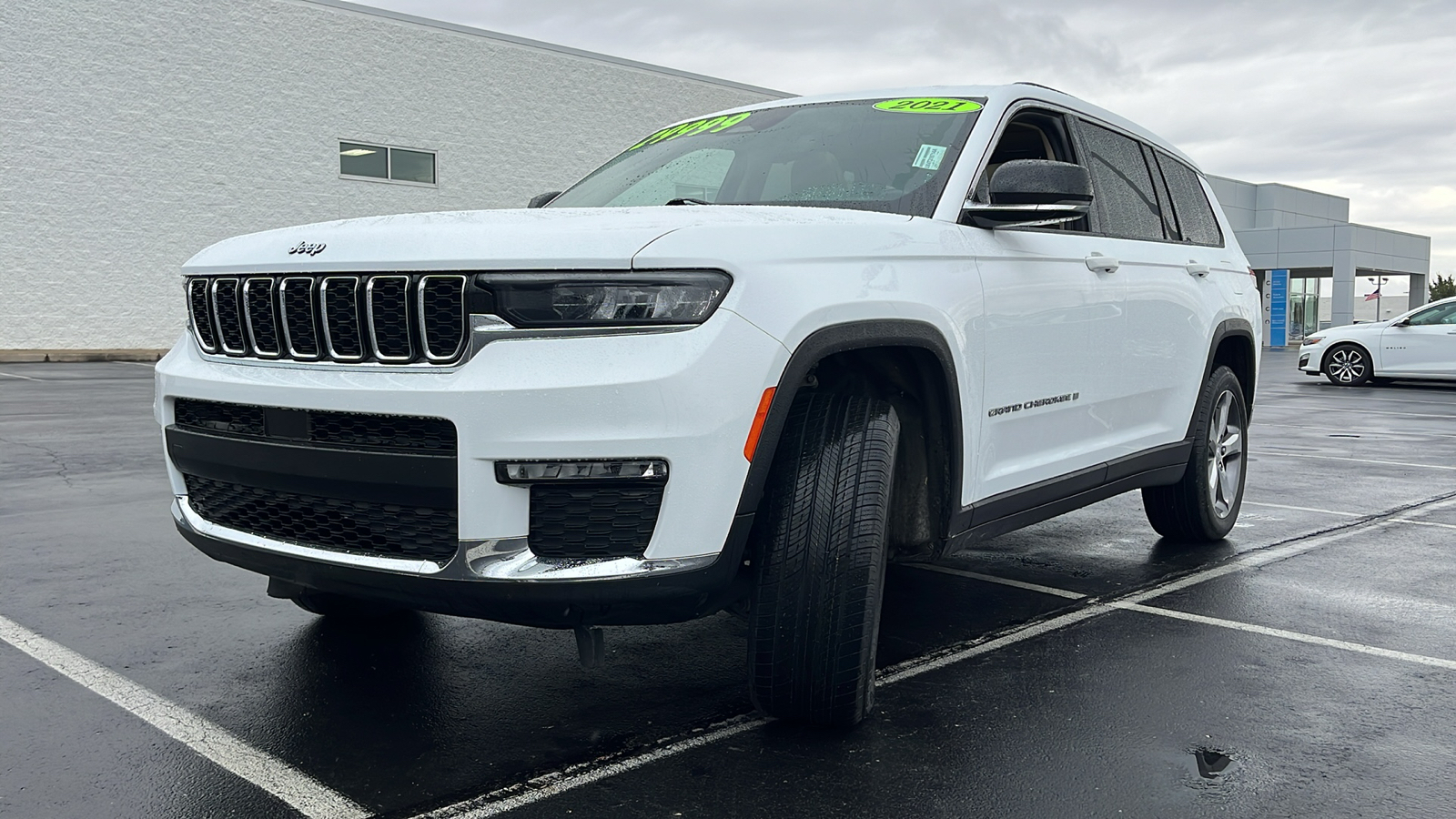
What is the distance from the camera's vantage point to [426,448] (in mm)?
2676

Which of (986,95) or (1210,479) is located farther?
(1210,479)

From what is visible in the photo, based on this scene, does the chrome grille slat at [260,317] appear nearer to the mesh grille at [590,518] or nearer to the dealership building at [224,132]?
the mesh grille at [590,518]

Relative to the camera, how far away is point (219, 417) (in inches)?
123

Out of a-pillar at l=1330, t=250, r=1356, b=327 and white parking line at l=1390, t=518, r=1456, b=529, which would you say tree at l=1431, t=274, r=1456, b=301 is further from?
white parking line at l=1390, t=518, r=1456, b=529

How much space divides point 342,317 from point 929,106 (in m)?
2.27

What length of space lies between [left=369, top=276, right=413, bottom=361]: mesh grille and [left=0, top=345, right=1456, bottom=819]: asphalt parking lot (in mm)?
1020

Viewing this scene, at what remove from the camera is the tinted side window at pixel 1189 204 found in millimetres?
5445

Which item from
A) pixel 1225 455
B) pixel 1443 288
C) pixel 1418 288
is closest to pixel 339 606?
pixel 1225 455

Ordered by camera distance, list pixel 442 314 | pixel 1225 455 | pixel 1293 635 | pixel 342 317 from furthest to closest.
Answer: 1. pixel 1225 455
2. pixel 1293 635
3. pixel 342 317
4. pixel 442 314

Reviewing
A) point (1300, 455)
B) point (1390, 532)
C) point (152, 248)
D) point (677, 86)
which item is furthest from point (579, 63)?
point (1390, 532)

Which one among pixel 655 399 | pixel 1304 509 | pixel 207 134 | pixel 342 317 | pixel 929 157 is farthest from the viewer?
pixel 207 134

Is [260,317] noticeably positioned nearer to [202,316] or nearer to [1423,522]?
[202,316]

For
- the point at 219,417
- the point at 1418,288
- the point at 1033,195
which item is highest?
the point at 1418,288

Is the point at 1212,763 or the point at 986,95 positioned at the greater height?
the point at 986,95
